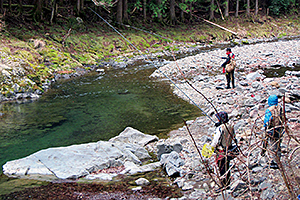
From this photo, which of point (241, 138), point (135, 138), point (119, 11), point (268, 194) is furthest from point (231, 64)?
point (119, 11)

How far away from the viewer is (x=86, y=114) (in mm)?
10875

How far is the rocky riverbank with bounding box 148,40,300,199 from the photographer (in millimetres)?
3924

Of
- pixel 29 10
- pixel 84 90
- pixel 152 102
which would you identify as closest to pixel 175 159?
pixel 152 102

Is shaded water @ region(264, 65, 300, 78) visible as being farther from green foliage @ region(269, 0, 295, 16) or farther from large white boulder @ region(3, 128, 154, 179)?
green foliage @ region(269, 0, 295, 16)

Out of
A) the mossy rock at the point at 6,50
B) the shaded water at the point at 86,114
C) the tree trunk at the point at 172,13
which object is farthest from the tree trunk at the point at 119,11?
the shaded water at the point at 86,114

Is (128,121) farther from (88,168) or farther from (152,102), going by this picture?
(88,168)

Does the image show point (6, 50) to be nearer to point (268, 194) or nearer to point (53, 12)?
point (53, 12)

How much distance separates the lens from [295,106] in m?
7.52

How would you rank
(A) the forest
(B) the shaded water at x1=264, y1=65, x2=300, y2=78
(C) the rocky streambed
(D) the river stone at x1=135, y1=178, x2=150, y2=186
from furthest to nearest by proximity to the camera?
(A) the forest, (B) the shaded water at x1=264, y1=65, x2=300, y2=78, (D) the river stone at x1=135, y1=178, x2=150, y2=186, (C) the rocky streambed

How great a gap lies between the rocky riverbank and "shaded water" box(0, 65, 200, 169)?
46.1 inches

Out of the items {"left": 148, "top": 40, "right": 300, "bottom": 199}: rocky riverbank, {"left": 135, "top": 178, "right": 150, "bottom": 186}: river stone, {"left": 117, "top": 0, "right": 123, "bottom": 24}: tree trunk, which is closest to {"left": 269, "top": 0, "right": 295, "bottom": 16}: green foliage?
{"left": 148, "top": 40, "right": 300, "bottom": 199}: rocky riverbank

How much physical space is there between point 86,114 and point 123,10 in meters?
20.0

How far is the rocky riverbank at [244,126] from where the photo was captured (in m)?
3.92

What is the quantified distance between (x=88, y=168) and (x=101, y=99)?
6.56 metres
